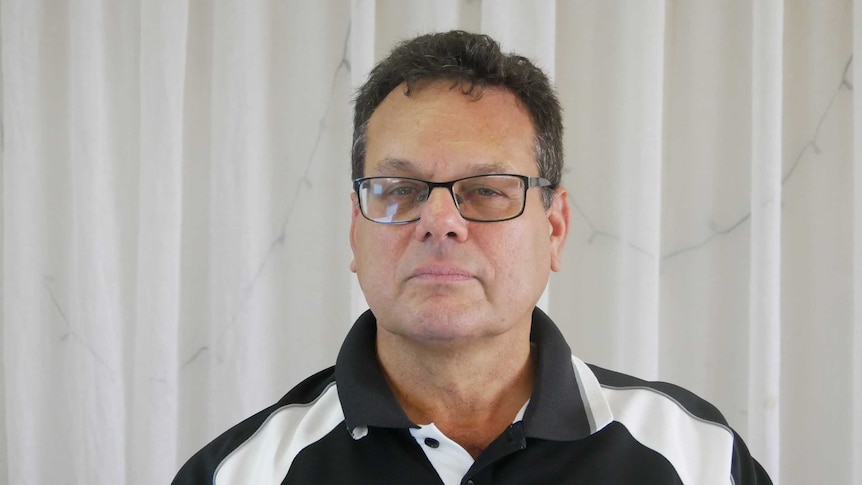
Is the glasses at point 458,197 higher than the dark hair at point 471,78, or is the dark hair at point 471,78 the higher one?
the dark hair at point 471,78

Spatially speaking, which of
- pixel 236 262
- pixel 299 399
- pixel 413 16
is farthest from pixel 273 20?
pixel 299 399

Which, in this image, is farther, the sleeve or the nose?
the sleeve

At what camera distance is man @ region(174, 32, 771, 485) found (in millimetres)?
959

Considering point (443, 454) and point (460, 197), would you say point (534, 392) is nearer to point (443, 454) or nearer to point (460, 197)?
point (443, 454)

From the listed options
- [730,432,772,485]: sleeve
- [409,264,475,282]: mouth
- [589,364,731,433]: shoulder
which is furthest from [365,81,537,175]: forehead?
[730,432,772,485]: sleeve

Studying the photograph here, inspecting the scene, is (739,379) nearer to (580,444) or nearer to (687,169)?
(687,169)

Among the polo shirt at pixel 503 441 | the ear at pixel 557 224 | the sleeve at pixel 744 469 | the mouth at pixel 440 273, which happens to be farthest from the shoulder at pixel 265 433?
the sleeve at pixel 744 469

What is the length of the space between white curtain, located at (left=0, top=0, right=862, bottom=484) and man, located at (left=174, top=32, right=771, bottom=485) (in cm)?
32

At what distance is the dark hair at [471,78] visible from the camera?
1046mm

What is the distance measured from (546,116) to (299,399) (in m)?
0.53

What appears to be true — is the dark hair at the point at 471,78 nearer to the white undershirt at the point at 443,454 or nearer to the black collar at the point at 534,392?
the black collar at the point at 534,392

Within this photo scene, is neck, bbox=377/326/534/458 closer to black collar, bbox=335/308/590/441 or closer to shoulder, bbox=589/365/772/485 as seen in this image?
black collar, bbox=335/308/590/441

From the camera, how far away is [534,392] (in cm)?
102

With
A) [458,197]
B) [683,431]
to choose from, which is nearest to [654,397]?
[683,431]
